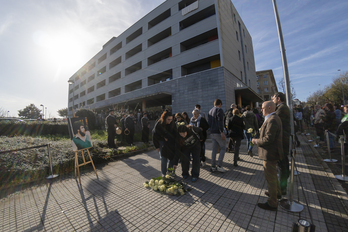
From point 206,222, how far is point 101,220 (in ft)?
5.82

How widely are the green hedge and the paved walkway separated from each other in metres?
9.90

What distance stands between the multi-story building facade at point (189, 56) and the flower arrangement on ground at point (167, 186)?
37.1ft

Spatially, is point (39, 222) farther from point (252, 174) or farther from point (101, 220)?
point (252, 174)

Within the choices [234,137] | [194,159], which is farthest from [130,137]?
[234,137]

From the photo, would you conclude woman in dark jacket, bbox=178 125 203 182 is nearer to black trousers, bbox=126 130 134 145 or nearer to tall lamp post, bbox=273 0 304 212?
tall lamp post, bbox=273 0 304 212

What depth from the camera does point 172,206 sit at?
9.18ft

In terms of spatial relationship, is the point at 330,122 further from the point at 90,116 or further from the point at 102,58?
the point at 102,58

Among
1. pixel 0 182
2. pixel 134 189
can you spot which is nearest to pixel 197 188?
pixel 134 189

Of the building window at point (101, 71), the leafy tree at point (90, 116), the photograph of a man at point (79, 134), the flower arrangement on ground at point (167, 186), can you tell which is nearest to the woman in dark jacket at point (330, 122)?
the flower arrangement on ground at point (167, 186)

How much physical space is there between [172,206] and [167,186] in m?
0.64

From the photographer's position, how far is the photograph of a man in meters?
4.20

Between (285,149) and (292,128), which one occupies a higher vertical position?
(292,128)

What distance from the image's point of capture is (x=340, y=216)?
90.8 inches

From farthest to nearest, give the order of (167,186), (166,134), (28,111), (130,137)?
(28,111) < (130,137) < (166,134) < (167,186)
